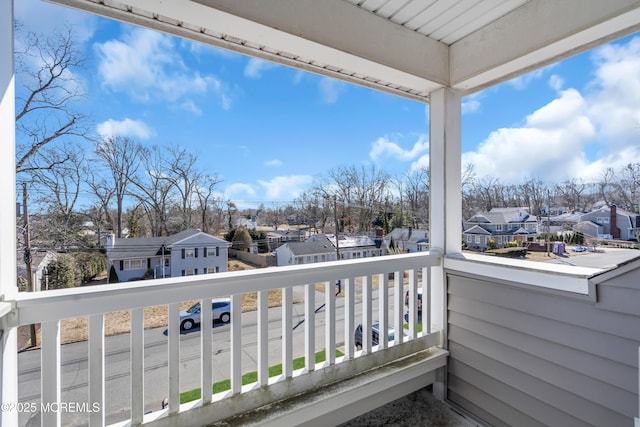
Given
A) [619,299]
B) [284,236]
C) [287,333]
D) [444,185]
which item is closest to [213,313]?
[287,333]

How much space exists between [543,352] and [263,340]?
1504 millimetres

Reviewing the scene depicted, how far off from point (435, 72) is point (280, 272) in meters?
1.71

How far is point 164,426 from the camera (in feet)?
4.35

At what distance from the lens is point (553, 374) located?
1583 mm

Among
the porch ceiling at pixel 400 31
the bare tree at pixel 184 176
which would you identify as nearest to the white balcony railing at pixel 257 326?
the bare tree at pixel 184 176

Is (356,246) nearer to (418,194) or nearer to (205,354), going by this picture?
(418,194)

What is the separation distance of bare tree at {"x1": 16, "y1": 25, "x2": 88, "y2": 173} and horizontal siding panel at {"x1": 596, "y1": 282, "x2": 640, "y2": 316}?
2.37 metres

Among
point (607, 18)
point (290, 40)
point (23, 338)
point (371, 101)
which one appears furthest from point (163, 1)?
point (607, 18)

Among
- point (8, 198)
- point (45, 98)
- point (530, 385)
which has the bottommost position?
point (530, 385)

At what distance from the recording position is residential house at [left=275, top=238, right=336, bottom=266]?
1.62 meters

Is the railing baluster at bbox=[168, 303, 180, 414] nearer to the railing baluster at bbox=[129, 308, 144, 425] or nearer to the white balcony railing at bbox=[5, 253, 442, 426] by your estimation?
the white balcony railing at bbox=[5, 253, 442, 426]

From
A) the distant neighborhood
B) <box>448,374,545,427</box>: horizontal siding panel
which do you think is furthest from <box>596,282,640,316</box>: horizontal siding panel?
<box>448,374,545,427</box>: horizontal siding panel

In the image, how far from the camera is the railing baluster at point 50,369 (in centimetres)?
113

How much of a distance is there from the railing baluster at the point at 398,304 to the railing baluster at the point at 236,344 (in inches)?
40.7
